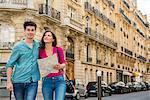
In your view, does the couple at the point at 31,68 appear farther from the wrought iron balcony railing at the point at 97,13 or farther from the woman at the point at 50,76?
the wrought iron balcony railing at the point at 97,13

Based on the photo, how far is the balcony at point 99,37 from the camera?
44638 mm

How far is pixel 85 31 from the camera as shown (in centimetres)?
4338

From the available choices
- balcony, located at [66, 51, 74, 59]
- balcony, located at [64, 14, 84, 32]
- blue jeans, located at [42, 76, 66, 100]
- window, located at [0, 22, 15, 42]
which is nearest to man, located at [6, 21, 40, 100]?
blue jeans, located at [42, 76, 66, 100]

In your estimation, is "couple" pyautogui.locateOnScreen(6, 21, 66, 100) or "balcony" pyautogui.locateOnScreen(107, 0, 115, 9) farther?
"balcony" pyautogui.locateOnScreen(107, 0, 115, 9)

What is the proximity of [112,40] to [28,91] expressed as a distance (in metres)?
52.5

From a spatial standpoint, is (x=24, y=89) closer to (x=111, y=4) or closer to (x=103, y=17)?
(x=103, y=17)

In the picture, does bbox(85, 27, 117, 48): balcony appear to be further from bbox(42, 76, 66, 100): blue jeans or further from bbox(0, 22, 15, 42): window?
bbox(42, 76, 66, 100): blue jeans

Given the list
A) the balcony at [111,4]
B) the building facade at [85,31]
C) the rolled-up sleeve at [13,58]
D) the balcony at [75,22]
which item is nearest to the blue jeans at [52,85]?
the rolled-up sleeve at [13,58]

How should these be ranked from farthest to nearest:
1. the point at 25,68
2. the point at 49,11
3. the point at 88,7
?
the point at 88,7 → the point at 49,11 → the point at 25,68

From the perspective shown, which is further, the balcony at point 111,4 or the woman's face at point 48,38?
the balcony at point 111,4

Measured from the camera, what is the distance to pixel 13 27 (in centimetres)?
3164

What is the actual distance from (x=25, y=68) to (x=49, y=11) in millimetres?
28257

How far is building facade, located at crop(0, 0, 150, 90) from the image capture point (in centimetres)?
3147

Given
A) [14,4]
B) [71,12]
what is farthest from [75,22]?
[14,4]
